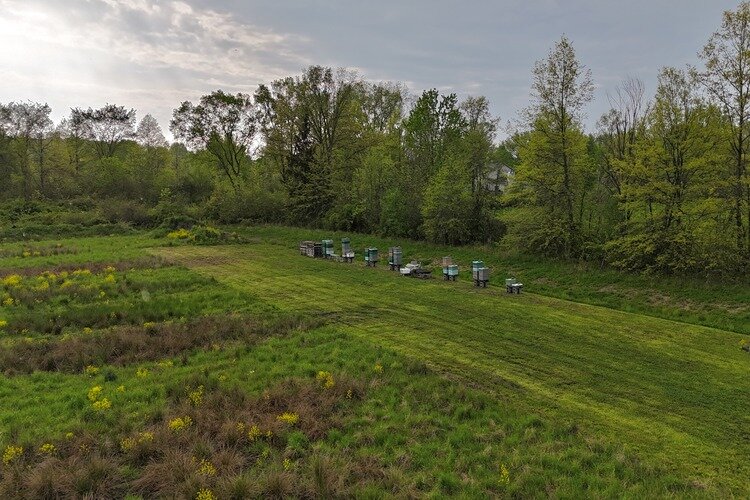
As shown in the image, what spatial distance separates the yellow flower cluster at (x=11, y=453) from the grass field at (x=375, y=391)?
0.19ft

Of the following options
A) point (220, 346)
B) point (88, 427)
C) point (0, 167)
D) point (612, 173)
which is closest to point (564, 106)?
point (612, 173)

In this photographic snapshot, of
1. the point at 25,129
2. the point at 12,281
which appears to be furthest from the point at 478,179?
the point at 25,129

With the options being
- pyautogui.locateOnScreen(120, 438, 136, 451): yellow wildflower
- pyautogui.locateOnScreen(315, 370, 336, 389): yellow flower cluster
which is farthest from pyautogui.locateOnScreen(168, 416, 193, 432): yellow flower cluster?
pyautogui.locateOnScreen(315, 370, 336, 389): yellow flower cluster

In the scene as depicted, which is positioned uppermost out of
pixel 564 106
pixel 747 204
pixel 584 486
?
pixel 564 106

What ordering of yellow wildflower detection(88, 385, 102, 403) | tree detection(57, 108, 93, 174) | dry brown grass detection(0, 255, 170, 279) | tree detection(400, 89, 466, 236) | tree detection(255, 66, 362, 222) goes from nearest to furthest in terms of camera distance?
yellow wildflower detection(88, 385, 102, 403), dry brown grass detection(0, 255, 170, 279), tree detection(400, 89, 466, 236), tree detection(255, 66, 362, 222), tree detection(57, 108, 93, 174)

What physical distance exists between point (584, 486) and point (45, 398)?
10.7m

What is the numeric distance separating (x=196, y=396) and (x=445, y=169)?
23.4 m

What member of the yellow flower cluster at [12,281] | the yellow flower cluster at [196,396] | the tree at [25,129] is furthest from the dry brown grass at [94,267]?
the tree at [25,129]

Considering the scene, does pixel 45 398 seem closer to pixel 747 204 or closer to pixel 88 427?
pixel 88 427

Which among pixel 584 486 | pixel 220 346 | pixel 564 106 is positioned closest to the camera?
pixel 584 486

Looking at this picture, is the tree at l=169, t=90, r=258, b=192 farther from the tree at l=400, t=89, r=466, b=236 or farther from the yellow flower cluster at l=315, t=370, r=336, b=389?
the yellow flower cluster at l=315, t=370, r=336, b=389

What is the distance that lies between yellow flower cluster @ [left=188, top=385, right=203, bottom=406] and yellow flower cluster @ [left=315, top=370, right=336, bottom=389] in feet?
8.44

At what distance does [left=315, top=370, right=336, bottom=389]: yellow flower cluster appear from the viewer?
10297mm

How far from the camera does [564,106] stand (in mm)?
24656
